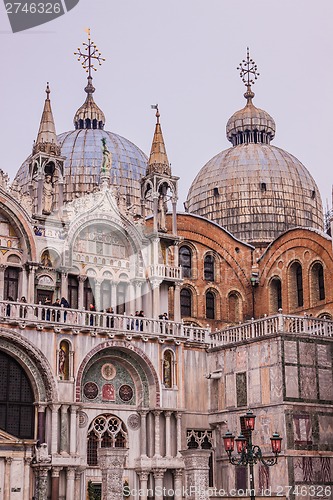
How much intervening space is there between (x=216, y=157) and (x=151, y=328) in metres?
27.0

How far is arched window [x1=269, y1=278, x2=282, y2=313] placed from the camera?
146 feet

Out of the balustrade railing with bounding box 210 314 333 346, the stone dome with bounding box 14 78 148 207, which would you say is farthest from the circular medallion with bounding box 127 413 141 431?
the stone dome with bounding box 14 78 148 207

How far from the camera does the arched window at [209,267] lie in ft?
145

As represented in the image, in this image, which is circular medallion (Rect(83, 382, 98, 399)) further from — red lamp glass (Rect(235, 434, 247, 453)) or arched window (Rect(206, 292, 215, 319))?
arched window (Rect(206, 292, 215, 319))

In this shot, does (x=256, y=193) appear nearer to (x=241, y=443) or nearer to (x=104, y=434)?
(x=104, y=434)

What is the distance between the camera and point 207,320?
142ft

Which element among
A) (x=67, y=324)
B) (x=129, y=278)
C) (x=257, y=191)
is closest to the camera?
(x=67, y=324)

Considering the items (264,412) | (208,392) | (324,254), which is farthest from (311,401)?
(324,254)

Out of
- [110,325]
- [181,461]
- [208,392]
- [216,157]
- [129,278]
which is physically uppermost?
[216,157]

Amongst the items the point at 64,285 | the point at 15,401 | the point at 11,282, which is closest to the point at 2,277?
the point at 11,282

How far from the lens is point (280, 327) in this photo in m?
31.9

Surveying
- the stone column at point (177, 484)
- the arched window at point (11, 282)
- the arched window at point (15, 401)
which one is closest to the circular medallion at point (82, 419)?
the arched window at point (15, 401)

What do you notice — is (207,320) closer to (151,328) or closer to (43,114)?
(151,328)

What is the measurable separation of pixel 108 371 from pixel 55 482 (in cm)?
484
